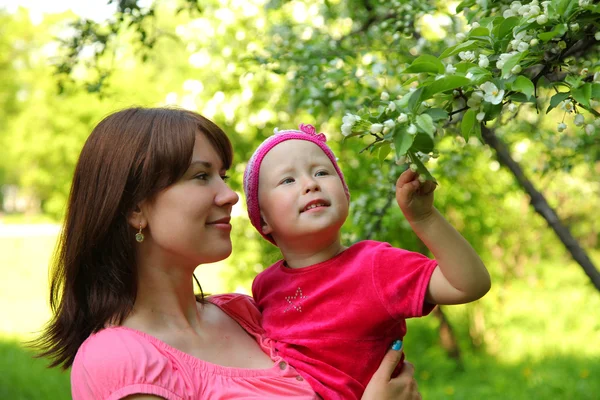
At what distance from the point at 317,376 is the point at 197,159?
0.70m

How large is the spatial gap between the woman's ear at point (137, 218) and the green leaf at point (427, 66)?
99cm

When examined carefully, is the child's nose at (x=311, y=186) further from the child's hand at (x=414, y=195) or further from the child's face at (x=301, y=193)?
the child's hand at (x=414, y=195)

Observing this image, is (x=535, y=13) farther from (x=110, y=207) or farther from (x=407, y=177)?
(x=110, y=207)

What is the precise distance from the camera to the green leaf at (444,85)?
1.35 m

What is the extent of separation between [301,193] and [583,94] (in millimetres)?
837

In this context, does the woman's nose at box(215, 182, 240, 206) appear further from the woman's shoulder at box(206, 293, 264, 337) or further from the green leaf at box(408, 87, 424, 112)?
the green leaf at box(408, 87, 424, 112)

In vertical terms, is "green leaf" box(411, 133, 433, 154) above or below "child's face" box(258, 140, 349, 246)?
above

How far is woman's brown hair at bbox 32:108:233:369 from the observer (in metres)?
2.00

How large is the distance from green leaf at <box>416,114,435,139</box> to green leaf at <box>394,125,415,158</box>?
0.02m

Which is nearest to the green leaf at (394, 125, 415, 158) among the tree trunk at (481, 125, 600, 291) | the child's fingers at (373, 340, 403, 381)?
the child's fingers at (373, 340, 403, 381)

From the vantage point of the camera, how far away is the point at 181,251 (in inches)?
81.0

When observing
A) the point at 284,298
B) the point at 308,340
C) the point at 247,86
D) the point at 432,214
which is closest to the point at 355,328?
the point at 308,340

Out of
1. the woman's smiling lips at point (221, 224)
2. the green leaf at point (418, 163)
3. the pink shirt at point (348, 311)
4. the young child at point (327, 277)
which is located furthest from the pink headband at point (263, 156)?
the green leaf at point (418, 163)

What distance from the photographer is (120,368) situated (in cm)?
180
